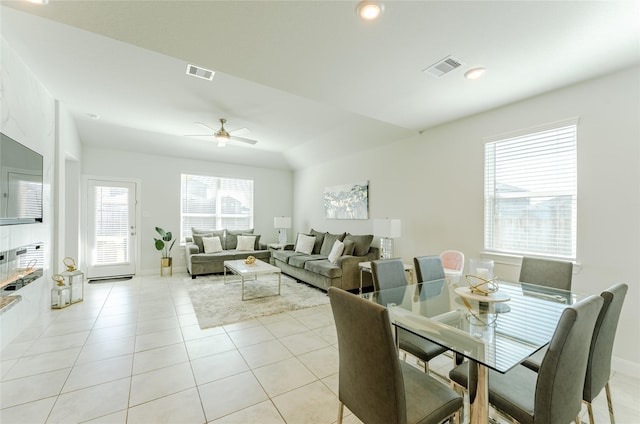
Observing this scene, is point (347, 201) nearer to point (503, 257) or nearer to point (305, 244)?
point (305, 244)

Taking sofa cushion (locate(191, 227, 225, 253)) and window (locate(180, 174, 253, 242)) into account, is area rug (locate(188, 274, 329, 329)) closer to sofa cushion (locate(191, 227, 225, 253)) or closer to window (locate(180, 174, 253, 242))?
sofa cushion (locate(191, 227, 225, 253))

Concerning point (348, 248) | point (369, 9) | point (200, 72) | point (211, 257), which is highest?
point (200, 72)

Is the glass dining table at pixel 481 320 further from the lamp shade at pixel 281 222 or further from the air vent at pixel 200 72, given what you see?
the lamp shade at pixel 281 222

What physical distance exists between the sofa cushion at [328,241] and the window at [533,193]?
107 inches

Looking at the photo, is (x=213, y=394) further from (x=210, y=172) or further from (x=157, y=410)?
(x=210, y=172)

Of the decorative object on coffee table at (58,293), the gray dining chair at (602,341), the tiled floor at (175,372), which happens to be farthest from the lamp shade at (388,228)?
the decorative object on coffee table at (58,293)

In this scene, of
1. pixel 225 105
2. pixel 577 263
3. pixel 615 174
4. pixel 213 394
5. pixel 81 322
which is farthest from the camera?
pixel 225 105

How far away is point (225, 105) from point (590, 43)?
3834 mm

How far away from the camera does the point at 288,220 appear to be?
7102mm

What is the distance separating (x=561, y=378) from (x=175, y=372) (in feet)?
8.37

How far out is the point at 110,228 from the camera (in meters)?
5.56

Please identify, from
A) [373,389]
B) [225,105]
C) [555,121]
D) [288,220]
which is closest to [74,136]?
[225,105]

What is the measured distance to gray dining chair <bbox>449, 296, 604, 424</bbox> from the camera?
1.06m

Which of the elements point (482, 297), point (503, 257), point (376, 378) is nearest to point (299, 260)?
point (503, 257)
